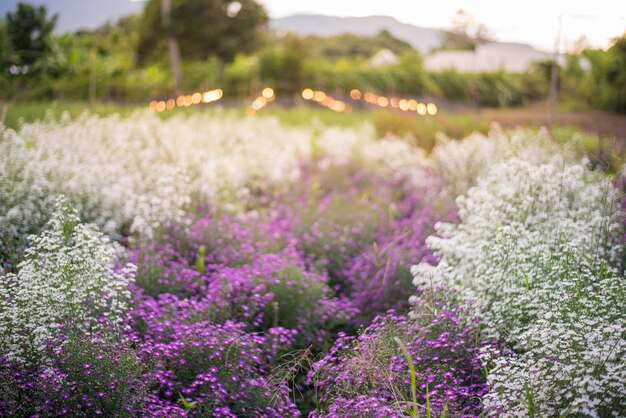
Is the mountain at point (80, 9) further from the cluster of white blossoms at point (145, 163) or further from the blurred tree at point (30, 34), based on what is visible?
the cluster of white blossoms at point (145, 163)

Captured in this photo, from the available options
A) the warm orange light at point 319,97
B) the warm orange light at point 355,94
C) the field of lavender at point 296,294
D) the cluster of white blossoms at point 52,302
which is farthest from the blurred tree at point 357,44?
the cluster of white blossoms at point 52,302

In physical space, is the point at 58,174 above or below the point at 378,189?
above

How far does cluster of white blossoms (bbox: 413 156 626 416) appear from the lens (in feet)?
9.86

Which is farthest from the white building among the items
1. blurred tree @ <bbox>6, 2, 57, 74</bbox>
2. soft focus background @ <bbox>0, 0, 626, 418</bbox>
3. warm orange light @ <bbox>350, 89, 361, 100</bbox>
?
soft focus background @ <bbox>0, 0, 626, 418</bbox>

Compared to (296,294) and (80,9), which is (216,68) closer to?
(80,9)

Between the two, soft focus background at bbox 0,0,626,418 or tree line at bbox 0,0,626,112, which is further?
tree line at bbox 0,0,626,112

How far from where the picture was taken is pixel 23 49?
17297mm

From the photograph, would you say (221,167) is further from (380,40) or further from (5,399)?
(380,40)

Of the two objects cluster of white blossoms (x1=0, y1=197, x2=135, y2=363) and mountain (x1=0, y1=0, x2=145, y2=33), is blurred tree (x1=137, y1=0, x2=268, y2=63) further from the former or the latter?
cluster of white blossoms (x1=0, y1=197, x2=135, y2=363)

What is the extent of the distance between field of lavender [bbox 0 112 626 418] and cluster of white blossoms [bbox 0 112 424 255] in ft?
0.13

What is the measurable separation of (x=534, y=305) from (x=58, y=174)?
14.4ft

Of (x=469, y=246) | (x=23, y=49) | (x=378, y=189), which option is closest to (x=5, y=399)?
(x=469, y=246)

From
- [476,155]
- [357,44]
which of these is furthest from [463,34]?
[476,155]

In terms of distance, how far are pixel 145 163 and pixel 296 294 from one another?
3.17m
